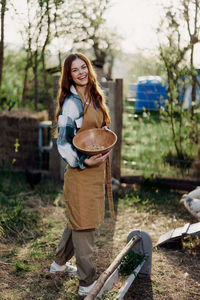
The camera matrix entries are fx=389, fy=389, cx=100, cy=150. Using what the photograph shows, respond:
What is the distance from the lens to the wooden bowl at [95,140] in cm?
304

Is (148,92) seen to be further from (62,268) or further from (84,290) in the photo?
(84,290)

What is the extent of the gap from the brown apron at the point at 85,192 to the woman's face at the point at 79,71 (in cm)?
22

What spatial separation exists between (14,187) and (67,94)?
3622 millimetres

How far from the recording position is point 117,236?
15.6 feet

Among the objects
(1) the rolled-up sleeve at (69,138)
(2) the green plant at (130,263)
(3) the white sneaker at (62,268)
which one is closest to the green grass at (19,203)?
(3) the white sneaker at (62,268)

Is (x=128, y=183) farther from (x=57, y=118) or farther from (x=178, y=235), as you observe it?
(x=57, y=118)

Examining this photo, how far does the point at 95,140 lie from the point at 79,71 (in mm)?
A: 569

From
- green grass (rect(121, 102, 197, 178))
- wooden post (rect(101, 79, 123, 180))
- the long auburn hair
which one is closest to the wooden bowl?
the long auburn hair

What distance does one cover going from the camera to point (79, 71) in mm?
3123

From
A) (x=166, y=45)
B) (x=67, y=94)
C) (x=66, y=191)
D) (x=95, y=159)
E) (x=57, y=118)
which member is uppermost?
(x=166, y=45)

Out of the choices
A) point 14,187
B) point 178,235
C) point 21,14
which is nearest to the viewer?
point 178,235

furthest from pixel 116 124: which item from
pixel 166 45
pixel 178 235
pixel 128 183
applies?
pixel 178 235

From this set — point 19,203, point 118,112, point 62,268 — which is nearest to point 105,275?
point 62,268

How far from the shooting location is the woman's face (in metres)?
3.12
